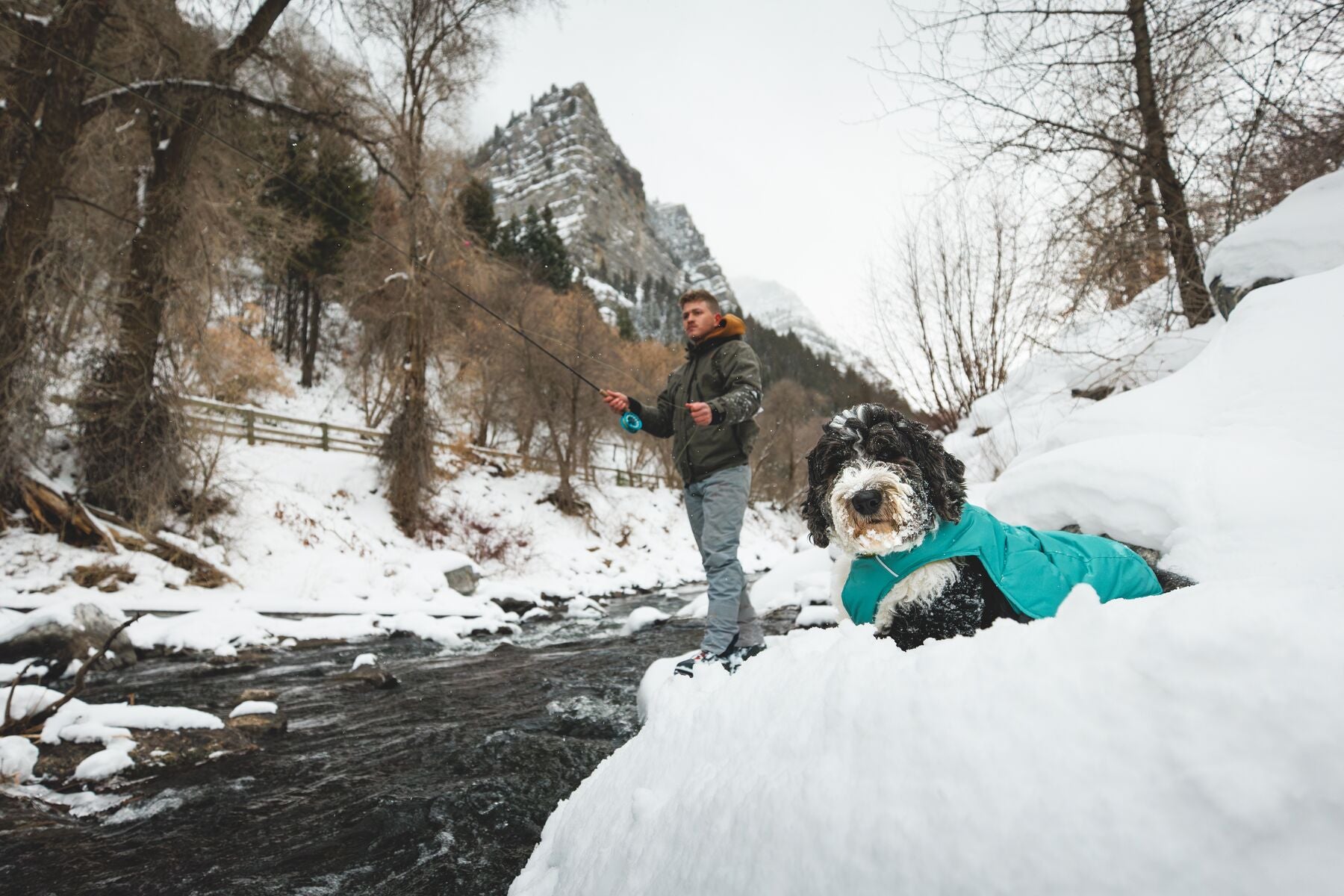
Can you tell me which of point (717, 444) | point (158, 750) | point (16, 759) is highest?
point (717, 444)

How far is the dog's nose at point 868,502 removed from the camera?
2.46m

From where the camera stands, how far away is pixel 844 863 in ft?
3.01

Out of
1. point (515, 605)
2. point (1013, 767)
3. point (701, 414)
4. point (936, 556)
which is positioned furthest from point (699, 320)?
point (515, 605)

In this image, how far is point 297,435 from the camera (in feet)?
52.5

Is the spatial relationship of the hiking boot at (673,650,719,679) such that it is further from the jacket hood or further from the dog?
the jacket hood

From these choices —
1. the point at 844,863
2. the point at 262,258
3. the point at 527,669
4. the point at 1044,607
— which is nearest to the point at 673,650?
the point at 527,669

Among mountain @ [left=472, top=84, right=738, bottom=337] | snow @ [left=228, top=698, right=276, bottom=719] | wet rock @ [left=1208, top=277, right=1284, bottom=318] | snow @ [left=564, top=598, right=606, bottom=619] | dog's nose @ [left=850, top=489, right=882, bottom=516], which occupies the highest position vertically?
mountain @ [left=472, top=84, right=738, bottom=337]

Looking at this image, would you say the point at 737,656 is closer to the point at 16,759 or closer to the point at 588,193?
the point at 16,759

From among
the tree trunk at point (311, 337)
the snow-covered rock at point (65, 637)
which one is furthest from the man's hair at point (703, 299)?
the tree trunk at point (311, 337)

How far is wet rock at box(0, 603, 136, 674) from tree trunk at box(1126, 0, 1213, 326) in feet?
33.7

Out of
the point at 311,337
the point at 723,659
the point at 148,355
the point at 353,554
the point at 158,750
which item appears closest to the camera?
the point at 158,750

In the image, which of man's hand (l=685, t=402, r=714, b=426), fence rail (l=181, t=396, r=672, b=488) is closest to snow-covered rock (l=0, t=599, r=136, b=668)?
fence rail (l=181, t=396, r=672, b=488)

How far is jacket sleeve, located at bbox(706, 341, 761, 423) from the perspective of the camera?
3918mm

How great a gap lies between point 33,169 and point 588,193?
387 feet
